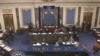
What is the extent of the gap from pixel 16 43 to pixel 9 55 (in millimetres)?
2354

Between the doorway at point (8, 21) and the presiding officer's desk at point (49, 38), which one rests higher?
the doorway at point (8, 21)

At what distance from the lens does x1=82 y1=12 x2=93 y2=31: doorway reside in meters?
21.4

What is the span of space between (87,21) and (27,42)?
22.2 feet

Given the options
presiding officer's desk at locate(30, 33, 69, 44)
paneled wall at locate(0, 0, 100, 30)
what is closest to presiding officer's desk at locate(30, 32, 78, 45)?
presiding officer's desk at locate(30, 33, 69, 44)

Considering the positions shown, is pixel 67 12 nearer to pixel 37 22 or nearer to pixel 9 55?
pixel 37 22

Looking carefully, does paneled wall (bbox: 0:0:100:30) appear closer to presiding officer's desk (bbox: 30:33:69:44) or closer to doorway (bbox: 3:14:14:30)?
doorway (bbox: 3:14:14:30)

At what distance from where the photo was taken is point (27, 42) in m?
20.0

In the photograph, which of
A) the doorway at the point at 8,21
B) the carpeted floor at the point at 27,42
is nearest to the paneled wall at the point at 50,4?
the doorway at the point at 8,21

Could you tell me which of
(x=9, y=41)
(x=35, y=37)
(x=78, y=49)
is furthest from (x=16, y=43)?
(x=78, y=49)

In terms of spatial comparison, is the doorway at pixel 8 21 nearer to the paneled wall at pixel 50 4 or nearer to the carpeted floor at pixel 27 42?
the paneled wall at pixel 50 4

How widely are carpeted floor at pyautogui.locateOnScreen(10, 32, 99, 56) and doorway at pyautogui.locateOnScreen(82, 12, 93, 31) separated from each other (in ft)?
2.05

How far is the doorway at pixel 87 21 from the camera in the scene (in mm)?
21402

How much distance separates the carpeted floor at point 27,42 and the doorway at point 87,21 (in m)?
0.62

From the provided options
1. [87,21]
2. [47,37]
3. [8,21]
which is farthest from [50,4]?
[8,21]
